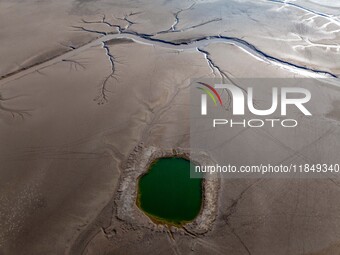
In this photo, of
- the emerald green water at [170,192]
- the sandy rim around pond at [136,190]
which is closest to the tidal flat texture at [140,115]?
the sandy rim around pond at [136,190]

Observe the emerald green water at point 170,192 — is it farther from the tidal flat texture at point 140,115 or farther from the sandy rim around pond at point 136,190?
the tidal flat texture at point 140,115

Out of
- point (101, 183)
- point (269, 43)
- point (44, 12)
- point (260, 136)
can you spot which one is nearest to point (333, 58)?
point (269, 43)

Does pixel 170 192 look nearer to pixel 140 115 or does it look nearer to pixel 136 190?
pixel 136 190

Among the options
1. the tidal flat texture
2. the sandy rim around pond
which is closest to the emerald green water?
the sandy rim around pond

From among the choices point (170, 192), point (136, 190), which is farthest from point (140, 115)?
point (170, 192)

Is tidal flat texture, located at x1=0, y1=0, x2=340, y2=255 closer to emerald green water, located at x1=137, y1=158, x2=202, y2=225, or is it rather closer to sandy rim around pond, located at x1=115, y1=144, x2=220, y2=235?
sandy rim around pond, located at x1=115, y1=144, x2=220, y2=235

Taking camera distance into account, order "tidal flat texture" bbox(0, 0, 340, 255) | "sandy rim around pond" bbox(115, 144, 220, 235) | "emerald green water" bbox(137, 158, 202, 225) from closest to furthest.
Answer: "tidal flat texture" bbox(0, 0, 340, 255), "sandy rim around pond" bbox(115, 144, 220, 235), "emerald green water" bbox(137, 158, 202, 225)

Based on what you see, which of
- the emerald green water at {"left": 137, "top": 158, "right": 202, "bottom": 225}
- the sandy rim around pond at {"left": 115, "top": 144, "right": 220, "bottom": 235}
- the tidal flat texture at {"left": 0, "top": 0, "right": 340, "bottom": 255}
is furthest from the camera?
the emerald green water at {"left": 137, "top": 158, "right": 202, "bottom": 225}
